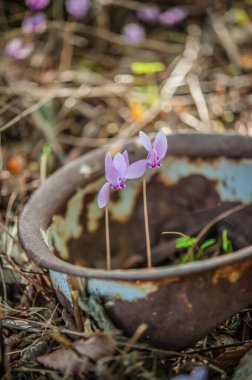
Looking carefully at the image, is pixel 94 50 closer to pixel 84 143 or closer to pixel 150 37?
pixel 150 37

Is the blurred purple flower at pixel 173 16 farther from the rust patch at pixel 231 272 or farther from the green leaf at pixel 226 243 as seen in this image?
the rust patch at pixel 231 272

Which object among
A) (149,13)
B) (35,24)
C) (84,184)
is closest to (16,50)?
(35,24)

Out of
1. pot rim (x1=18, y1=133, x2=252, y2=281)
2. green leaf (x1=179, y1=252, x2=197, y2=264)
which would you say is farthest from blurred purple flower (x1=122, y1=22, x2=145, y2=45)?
green leaf (x1=179, y1=252, x2=197, y2=264)

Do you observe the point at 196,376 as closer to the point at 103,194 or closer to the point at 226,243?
the point at 103,194

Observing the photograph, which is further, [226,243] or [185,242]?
[226,243]

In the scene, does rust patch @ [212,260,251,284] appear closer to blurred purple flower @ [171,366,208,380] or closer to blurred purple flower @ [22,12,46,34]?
blurred purple flower @ [171,366,208,380]

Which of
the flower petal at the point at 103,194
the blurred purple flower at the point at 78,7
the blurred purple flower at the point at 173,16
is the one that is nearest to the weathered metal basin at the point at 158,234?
the flower petal at the point at 103,194
